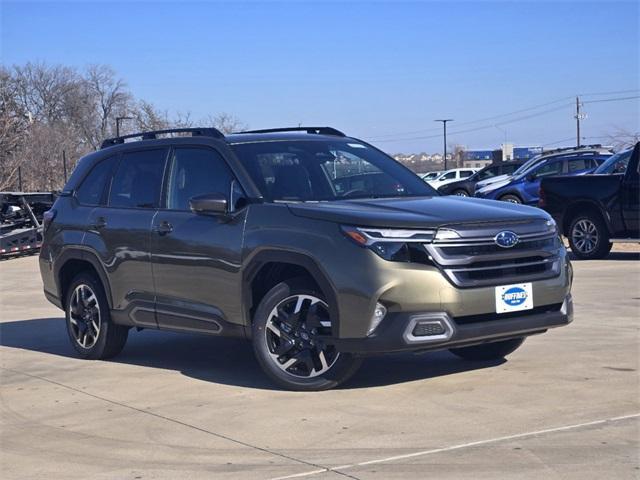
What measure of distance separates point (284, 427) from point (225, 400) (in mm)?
989

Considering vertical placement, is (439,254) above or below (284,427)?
above

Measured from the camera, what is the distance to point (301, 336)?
6.88 m

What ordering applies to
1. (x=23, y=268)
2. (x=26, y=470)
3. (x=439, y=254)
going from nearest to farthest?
(x=26, y=470)
(x=439, y=254)
(x=23, y=268)

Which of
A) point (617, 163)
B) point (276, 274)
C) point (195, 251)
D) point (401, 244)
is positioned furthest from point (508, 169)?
point (401, 244)

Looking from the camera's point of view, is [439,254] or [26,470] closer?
[26,470]

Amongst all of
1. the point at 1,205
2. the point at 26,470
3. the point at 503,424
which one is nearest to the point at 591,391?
the point at 503,424

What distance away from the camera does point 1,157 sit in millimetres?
51375

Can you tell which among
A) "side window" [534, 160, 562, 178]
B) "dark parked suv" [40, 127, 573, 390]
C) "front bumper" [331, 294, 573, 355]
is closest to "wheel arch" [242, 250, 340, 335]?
"dark parked suv" [40, 127, 573, 390]

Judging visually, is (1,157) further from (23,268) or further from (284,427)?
(284,427)

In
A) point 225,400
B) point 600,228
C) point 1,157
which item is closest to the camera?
point 225,400

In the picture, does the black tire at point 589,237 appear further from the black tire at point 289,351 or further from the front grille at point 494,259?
the black tire at point 289,351

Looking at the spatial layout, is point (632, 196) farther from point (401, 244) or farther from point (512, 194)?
point (401, 244)

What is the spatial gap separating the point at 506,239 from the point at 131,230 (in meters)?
3.20

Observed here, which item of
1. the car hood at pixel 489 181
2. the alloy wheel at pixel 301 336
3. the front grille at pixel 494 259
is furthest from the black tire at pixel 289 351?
the car hood at pixel 489 181
